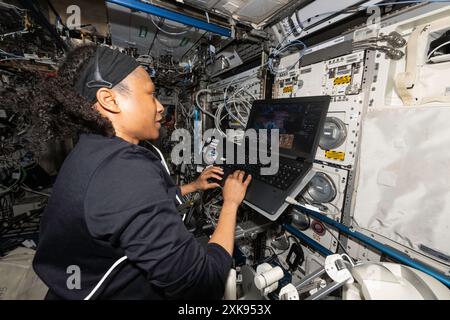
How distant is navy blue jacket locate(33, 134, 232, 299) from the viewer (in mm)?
599

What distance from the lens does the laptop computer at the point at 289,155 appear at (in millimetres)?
1052

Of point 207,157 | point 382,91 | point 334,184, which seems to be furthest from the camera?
point 207,157

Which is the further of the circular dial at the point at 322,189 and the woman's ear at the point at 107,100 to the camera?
the circular dial at the point at 322,189

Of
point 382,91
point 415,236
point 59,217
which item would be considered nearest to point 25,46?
point 59,217

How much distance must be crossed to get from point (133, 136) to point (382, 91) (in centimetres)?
128

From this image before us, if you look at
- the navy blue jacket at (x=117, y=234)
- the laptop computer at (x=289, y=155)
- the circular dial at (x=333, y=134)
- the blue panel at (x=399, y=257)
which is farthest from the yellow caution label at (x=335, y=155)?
the navy blue jacket at (x=117, y=234)

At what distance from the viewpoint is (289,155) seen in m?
1.27

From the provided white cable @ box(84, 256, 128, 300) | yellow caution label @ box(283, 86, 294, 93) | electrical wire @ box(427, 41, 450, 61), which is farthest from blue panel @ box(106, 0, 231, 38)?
white cable @ box(84, 256, 128, 300)

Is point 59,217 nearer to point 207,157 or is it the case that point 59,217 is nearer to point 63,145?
point 207,157

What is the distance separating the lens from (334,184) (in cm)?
128

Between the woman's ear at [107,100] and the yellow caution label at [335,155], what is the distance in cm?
125

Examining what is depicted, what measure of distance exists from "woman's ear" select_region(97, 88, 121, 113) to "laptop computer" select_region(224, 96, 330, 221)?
85 centimetres

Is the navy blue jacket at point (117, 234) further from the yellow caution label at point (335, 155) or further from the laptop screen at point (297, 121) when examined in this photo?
the yellow caution label at point (335, 155)
